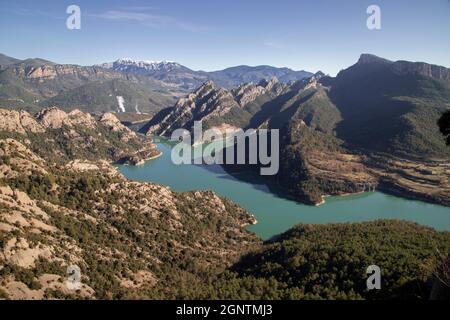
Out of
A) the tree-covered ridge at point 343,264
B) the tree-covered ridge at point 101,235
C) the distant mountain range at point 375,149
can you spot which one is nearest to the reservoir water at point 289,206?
the distant mountain range at point 375,149

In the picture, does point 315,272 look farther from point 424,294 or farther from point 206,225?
point 206,225

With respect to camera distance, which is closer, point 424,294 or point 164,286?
point 424,294

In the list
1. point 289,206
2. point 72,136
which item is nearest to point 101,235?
point 289,206

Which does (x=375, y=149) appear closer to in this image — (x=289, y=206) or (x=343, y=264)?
(x=289, y=206)

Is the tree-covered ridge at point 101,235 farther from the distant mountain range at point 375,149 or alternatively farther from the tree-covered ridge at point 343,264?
the distant mountain range at point 375,149

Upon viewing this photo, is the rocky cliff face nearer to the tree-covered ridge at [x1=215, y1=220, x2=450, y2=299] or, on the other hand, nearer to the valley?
the valley

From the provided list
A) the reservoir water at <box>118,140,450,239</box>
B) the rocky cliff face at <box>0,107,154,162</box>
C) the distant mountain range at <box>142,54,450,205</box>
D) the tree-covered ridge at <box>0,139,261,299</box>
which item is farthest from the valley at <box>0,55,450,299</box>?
the rocky cliff face at <box>0,107,154,162</box>

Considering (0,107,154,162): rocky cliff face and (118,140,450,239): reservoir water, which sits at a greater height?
(0,107,154,162): rocky cliff face
